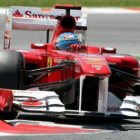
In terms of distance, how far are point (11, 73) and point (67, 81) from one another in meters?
0.79

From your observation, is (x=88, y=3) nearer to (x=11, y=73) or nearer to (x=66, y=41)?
(x=66, y=41)

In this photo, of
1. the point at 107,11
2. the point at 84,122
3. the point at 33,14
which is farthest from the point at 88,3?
the point at 84,122

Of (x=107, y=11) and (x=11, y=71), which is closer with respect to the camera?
(x=11, y=71)

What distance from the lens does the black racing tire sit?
7.38 meters

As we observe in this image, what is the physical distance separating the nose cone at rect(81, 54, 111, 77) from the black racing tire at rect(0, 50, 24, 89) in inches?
29.8

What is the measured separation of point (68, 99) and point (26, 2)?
447 inches

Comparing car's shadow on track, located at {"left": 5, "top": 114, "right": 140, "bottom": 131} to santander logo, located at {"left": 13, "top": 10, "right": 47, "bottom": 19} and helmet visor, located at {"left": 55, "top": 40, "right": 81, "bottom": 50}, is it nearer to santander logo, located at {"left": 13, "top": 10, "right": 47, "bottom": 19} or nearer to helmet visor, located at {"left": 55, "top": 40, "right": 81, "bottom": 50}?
helmet visor, located at {"left": 55, "top": 40, "right": 81, "bottom": 50}

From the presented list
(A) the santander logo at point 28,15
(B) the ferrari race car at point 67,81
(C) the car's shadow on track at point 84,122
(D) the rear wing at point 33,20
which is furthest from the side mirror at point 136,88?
(A) the santander logo at point 28,15

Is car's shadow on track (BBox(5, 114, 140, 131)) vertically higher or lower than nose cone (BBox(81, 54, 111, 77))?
lower

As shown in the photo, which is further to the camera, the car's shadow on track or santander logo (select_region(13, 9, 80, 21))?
santander logo (select_region(13, 9, 80, 21))

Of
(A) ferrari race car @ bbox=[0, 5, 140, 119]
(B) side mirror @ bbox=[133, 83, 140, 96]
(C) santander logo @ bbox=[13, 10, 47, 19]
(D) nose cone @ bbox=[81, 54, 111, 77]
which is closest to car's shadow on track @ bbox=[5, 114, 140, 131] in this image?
(A) ferrari race car @ bbox=[0, 5, 140, 119]

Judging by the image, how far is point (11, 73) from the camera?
7.42m

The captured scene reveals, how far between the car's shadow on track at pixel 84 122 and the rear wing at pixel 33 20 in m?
2.68

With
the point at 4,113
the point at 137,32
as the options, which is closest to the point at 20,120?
the point at 4,113
